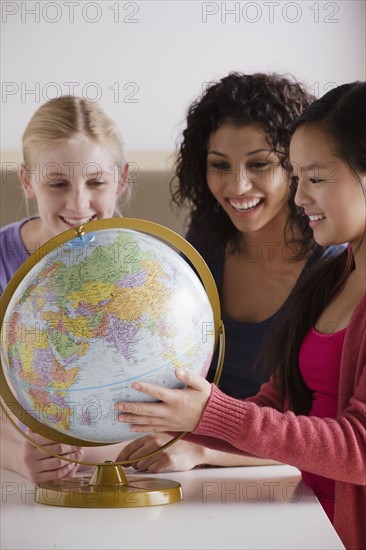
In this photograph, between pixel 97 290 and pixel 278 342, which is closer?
pixel 97 290

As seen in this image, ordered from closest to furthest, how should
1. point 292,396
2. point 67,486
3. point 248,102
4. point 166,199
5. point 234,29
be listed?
point 67,486 < point 292,396 < point 248,102 < point 166,199 < point 234,29

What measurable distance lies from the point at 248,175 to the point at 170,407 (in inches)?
43.4

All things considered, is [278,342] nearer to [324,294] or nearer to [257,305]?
[324,294]

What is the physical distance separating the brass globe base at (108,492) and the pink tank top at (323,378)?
0.30 m

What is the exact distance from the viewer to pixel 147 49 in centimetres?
337

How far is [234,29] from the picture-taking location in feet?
11.1

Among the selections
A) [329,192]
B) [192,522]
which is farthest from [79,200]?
[192,522]

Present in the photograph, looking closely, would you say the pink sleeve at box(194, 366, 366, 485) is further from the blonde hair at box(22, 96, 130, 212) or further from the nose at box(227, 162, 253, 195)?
the blonde hair at box(22, 96, 130, 212)

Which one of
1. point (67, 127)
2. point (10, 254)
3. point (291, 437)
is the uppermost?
point (67, 127)

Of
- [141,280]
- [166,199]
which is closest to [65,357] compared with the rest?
[141,280]

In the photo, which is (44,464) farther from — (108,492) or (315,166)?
(315,166)

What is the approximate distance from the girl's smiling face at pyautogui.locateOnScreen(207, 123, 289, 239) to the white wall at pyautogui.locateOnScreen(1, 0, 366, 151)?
1.08m

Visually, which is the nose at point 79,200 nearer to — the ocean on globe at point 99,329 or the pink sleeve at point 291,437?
the ocean on globe at point 99,329

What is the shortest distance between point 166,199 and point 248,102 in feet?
2.50
